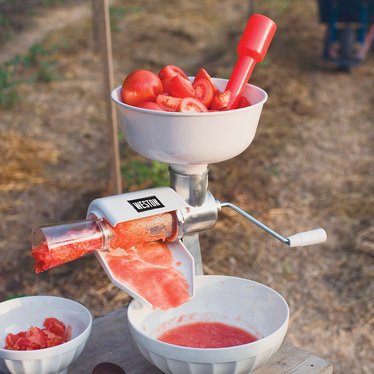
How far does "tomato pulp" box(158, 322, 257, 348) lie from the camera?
137 centimetres

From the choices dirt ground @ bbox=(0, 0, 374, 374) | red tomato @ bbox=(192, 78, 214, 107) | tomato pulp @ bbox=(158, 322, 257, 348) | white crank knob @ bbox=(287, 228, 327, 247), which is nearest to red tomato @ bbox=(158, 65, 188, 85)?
red tomato @ bbox=(192, 78, 214, 107)

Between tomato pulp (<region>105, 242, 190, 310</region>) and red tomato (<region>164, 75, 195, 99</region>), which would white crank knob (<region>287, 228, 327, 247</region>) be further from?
red tomato (<region>164, 75, 195, 99</region>)

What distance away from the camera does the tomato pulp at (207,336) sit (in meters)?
1.37

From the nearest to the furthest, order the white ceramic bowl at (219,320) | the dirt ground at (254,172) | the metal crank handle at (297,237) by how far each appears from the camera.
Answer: the white ceramic bowl at (219,320) < the metal crank handle at (297,237) < the dirt ground at (254,172)

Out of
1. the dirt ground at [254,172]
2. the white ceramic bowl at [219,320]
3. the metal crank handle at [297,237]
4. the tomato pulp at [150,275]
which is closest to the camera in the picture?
the white ceramic bowl at [219,320]

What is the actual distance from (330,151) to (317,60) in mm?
1421

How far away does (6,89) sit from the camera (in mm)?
4094

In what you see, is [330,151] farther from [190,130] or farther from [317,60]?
[190,130]

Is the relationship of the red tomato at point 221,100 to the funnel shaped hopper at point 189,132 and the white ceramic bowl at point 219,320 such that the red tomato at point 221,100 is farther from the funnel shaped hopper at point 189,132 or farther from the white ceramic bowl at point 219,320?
the white ceramic bowl at point 219,320

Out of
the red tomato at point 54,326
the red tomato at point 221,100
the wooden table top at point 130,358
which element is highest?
the red tomato at point 221,100

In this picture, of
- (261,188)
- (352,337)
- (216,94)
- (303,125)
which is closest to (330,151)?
(303,125)

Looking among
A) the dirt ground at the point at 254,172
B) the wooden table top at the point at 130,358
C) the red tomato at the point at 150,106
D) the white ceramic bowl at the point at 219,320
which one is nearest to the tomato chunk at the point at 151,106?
the red tomato at the point at 150,106

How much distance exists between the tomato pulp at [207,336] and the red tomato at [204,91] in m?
0.43

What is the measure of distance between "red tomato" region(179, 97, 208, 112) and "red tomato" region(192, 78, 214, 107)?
61 mm
